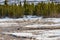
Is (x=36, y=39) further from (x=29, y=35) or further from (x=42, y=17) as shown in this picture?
(x=42, y=17)

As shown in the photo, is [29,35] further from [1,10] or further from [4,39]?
[1,10]

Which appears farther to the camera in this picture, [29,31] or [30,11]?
[30,11]

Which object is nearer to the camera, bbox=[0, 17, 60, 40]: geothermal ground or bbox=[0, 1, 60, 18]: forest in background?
bbox=[0, 17, 60, 40]: geothermal ground

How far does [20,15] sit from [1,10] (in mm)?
844

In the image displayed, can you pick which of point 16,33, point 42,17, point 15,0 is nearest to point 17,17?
point 42,17

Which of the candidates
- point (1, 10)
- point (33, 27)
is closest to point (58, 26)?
point (33, 27)

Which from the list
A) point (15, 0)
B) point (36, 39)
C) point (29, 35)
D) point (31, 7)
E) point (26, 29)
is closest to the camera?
point (36, 39)

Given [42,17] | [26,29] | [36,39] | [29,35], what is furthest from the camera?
[42,17]

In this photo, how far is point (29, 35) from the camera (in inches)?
285

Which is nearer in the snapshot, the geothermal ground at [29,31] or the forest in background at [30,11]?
the geothermal ground at [29,31]

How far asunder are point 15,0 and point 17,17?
19.5 ft

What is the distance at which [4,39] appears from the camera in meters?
6.79

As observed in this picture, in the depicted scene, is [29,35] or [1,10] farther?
[1,10]

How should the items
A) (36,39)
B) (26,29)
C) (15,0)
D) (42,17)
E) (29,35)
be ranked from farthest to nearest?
(15,0), (42,17), (26,29), (29,35), (36,39)
